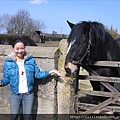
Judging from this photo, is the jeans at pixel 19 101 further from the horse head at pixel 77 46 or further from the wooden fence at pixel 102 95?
the wooden fence at pixel 102 95

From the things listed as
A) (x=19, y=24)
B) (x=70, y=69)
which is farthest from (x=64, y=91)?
(x=19, y=24)

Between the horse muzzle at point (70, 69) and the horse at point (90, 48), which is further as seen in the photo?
the horse at point (90, 48)

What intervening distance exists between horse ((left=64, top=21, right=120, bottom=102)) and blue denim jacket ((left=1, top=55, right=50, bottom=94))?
0.49 m

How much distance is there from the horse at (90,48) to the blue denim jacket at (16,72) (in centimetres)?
49

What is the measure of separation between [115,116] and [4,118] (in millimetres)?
2144

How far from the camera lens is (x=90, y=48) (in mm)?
4043

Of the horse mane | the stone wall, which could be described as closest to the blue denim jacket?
the stone wall

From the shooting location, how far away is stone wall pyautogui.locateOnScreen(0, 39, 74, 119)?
363cm

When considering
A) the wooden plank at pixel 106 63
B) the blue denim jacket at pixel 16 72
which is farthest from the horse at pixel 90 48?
the blue denim jacket at pixel 16 72

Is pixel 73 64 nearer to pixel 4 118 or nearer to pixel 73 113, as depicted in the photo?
pixel 73 113

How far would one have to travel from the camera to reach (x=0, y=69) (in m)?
3.93

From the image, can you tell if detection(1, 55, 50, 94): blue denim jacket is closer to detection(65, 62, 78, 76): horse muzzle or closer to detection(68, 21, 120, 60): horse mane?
detection(65, 62, 78, 76): horse muzzle

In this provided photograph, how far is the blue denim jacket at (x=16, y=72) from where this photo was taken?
3.26 meters

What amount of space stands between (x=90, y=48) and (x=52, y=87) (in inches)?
41.8
